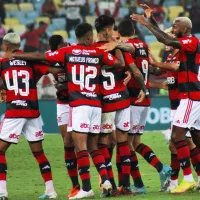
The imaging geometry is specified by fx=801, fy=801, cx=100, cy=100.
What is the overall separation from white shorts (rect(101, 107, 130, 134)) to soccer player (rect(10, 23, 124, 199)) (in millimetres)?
375

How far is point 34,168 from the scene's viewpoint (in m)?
15.2

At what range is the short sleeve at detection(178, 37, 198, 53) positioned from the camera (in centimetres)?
1052

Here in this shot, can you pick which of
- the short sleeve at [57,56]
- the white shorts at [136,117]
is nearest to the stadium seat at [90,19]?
the white shorts at [136,117]

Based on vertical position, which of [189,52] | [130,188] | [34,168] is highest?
[189,52]

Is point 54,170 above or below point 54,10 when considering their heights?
below

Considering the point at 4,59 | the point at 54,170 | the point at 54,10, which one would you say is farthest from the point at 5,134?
the point at 54,10

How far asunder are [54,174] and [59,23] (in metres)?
10.5

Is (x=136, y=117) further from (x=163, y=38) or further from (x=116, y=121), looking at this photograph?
(x=163, y=38)

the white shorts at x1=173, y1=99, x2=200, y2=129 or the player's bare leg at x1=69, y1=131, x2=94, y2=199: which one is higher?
the white shorts at x1=173, y1=99, x2=200, y2=129

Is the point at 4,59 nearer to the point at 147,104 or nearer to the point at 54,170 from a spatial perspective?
the point at 147,104

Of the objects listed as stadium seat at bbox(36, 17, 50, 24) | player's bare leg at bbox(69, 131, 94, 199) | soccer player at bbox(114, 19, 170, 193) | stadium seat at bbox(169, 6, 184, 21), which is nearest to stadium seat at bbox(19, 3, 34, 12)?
stadium seat at bbox(36, 17, 50, 24)

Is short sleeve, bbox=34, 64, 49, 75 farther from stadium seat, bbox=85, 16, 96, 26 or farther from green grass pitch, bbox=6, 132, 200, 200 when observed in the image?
stadium seat, bbox=85, 16, 96, 26

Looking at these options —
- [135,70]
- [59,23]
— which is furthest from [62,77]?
[59,23]

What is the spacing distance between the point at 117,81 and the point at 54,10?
1341 centimetres
